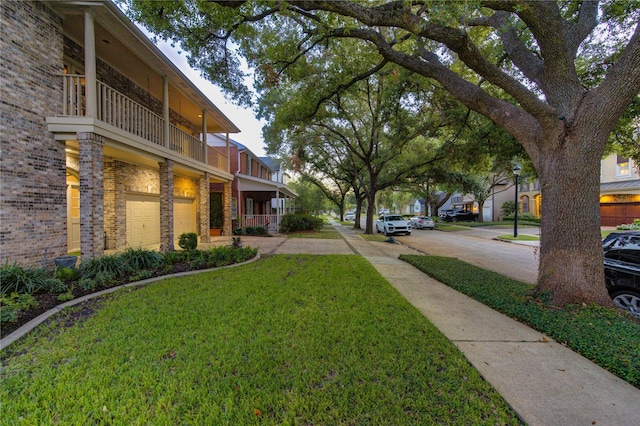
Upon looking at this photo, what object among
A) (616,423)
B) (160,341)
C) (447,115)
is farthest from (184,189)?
(616,423)

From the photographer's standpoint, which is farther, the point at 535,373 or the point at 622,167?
the point at 622,167

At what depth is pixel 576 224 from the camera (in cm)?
458

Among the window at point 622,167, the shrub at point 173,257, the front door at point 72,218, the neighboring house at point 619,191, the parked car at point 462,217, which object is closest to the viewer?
the shrub at point 173,257

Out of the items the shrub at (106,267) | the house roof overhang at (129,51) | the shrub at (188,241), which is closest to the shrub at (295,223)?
the house roof overhang at (129,51)

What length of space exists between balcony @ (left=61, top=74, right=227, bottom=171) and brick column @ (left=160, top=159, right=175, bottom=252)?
0.95 metres

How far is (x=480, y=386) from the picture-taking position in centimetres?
255

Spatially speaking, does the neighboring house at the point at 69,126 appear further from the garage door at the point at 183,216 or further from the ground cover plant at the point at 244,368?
the ground cover plant at the point at 244,368

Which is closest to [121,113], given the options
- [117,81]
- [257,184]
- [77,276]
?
[117,81]

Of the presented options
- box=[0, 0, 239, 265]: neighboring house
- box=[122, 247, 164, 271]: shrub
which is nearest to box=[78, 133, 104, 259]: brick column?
box=[0, 0, 239, 265]: neighboring house

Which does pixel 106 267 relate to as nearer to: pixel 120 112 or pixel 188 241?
pixel 188 241

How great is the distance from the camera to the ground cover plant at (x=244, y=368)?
7.22ft

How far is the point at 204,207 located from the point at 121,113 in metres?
6.13

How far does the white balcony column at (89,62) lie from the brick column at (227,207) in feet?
31.3

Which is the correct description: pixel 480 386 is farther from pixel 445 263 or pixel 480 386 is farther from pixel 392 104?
pixel 392 104
